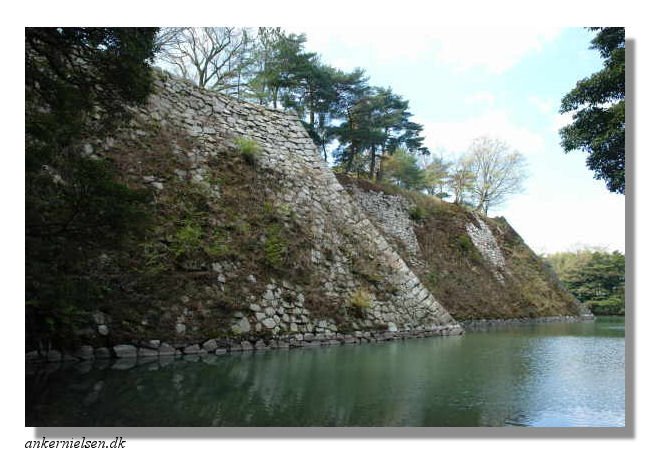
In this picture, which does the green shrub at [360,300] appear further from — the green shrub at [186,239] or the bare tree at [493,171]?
the bare tree at [493,171]

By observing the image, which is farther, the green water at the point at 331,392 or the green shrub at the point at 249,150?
the green shrub at the point at 249,150

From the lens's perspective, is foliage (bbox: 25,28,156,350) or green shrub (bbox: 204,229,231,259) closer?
foliage (bbox: 25,28,156,350)

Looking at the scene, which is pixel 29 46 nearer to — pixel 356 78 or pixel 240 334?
pixel 240 334

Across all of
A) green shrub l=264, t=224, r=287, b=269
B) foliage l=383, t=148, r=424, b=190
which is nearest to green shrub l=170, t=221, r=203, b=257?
green shrub l=264, t=224, r=287, b=269

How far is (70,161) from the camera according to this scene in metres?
3.83

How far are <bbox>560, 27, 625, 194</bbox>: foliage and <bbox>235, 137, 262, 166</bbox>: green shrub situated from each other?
5.75 metres

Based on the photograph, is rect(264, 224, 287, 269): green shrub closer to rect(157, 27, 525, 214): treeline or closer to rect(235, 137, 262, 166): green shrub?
rect(235, 137, 262, 166): green shrub

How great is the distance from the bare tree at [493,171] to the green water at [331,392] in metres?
21.6

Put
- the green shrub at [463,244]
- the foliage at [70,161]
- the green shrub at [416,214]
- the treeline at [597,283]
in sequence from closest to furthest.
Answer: the foliage at [70,161] → the green shrub at [416,214] → the green shrub at [463,244] → the treeline at [597,283]

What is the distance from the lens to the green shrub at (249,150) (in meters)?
9.70

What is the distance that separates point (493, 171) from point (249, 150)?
2065cm

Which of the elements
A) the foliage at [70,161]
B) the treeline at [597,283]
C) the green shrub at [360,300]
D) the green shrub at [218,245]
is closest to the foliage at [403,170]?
the treeline at [597,283]

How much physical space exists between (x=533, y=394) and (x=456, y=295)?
37.1 ft

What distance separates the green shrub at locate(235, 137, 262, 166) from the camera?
31.8 ft
